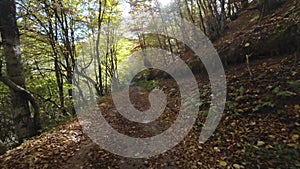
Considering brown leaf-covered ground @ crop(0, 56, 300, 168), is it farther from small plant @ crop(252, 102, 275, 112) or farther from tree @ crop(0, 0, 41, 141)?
tree @ crop(0, 0, 41, 141)

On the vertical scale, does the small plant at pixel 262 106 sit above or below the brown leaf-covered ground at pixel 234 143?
above

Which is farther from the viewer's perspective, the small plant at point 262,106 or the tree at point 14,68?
the tree at point 14,68

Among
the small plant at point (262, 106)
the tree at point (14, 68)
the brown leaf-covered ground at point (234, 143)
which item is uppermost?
the tree at point (14, 68)

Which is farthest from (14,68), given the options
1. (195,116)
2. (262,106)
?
(262,106)

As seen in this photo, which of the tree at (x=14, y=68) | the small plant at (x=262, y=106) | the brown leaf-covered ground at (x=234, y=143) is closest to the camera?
the brown leaf-covered ground at (x=234, y=143)

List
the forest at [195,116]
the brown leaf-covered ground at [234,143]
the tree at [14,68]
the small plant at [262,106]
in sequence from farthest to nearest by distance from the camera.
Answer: the tree at [14,68] < the small plant at [262,106] < the forest at [195,116] < the brown leaf-covered ground at [234,143]

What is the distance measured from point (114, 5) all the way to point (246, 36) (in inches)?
330

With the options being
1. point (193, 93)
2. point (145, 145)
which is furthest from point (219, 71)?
point (145, 145)

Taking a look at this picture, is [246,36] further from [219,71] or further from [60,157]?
[60,157]

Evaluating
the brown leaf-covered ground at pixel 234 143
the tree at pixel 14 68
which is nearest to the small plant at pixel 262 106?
the brown leaf-covered ground at pixel 234 143

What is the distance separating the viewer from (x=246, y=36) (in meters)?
6.34

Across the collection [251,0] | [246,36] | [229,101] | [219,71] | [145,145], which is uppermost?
[251,0]

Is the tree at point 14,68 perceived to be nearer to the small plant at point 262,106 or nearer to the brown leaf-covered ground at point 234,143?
the brown leaf-covered ground at point 234,143

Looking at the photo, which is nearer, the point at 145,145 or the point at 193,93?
the point at 145,145
